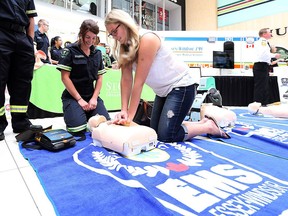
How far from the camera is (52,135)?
4.45ft

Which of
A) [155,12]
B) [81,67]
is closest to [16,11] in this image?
[81,67]

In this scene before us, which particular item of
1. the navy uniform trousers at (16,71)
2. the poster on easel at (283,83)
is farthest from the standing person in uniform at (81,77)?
the poster on easel at (283,83)

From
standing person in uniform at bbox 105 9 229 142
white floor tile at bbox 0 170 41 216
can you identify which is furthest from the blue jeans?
white floor tile at bbox 0 170 41 216

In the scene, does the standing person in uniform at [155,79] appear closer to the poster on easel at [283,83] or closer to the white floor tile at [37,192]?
the white floor tile at [37,192]

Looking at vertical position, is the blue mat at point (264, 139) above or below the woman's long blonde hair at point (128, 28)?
below

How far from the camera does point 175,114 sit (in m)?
1.42

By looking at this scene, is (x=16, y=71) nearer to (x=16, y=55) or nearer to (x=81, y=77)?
(x=16, y=55)

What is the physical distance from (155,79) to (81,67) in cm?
68

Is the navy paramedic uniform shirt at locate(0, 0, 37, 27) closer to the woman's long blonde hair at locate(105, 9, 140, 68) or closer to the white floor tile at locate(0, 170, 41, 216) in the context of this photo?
the woman's long blonde hair at locate(105, 9, 140, 68)

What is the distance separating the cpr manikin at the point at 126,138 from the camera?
3.86 ft

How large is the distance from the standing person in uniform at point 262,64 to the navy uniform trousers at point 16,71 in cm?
337

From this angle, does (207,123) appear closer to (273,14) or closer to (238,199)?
(238,199)

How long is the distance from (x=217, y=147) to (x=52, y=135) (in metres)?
0.99

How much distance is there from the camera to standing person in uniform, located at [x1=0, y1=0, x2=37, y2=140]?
1527mm
